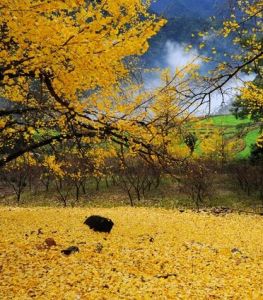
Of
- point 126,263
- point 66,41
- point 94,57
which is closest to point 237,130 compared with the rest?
point 126,263

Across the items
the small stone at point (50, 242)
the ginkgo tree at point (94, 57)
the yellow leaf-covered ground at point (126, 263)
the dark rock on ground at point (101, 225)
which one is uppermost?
the ginkgo tree at point (94, 57)

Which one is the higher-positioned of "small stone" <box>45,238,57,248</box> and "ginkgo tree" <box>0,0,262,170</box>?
"ginkgo tree" <box>0,0,262,170</box>

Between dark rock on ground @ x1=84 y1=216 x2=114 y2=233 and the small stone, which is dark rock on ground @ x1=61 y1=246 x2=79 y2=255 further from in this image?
dark rock on ground @ x1=84 y1=216 x2=114 y2=233

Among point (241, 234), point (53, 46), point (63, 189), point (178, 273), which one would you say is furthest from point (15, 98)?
point (63, 189)

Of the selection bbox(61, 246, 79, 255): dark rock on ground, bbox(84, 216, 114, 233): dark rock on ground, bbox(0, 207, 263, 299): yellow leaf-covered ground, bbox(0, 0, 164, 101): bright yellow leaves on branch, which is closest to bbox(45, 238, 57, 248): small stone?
bbox(0, 207, 263, 299): yellow leaf-covered ground

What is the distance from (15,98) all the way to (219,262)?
24.1 ft

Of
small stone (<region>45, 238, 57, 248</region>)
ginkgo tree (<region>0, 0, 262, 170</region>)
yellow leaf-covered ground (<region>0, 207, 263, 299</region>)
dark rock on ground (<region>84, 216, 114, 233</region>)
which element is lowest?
yellow leaf-covered ground (<region>0, 207, 263, 299</region>)

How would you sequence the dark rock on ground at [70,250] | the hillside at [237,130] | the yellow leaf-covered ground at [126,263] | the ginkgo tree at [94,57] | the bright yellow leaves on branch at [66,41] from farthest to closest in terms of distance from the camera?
1. the hillside at [237,130]
2. the dark rock on ground at [70,250]
3. the yellow leaf-covered ground at [126,263]
4. the bright yellow leaves on branch at [66,41]
5. the ginkgo tree at [94,57]

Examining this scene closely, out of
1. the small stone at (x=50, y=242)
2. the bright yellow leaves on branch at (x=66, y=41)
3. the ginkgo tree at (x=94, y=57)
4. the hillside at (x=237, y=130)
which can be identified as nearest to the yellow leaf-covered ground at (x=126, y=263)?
the small stone at (x=50, y=242)

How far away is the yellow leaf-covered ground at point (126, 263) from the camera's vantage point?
9375 millimetres

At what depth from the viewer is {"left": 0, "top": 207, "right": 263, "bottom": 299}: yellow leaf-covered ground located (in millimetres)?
9375

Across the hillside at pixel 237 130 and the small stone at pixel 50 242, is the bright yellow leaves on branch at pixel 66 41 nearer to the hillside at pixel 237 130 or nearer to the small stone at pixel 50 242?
the hillside at pixel 237 130

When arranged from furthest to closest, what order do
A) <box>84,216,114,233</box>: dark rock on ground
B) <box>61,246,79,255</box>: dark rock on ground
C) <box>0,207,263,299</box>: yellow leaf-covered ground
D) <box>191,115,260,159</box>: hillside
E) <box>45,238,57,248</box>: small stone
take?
<box>84,216,114,233</box>: dark rock on ground → <box>191,115,260,159</box>: hillside → <box>45,238,57,248</box>: small stone → <box>61,246,79,255</box>: dark rock on ground → <box>0,207,263,299</box>: yellow leaf-covered ground

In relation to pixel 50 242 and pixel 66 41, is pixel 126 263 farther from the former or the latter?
pixel 66 41
